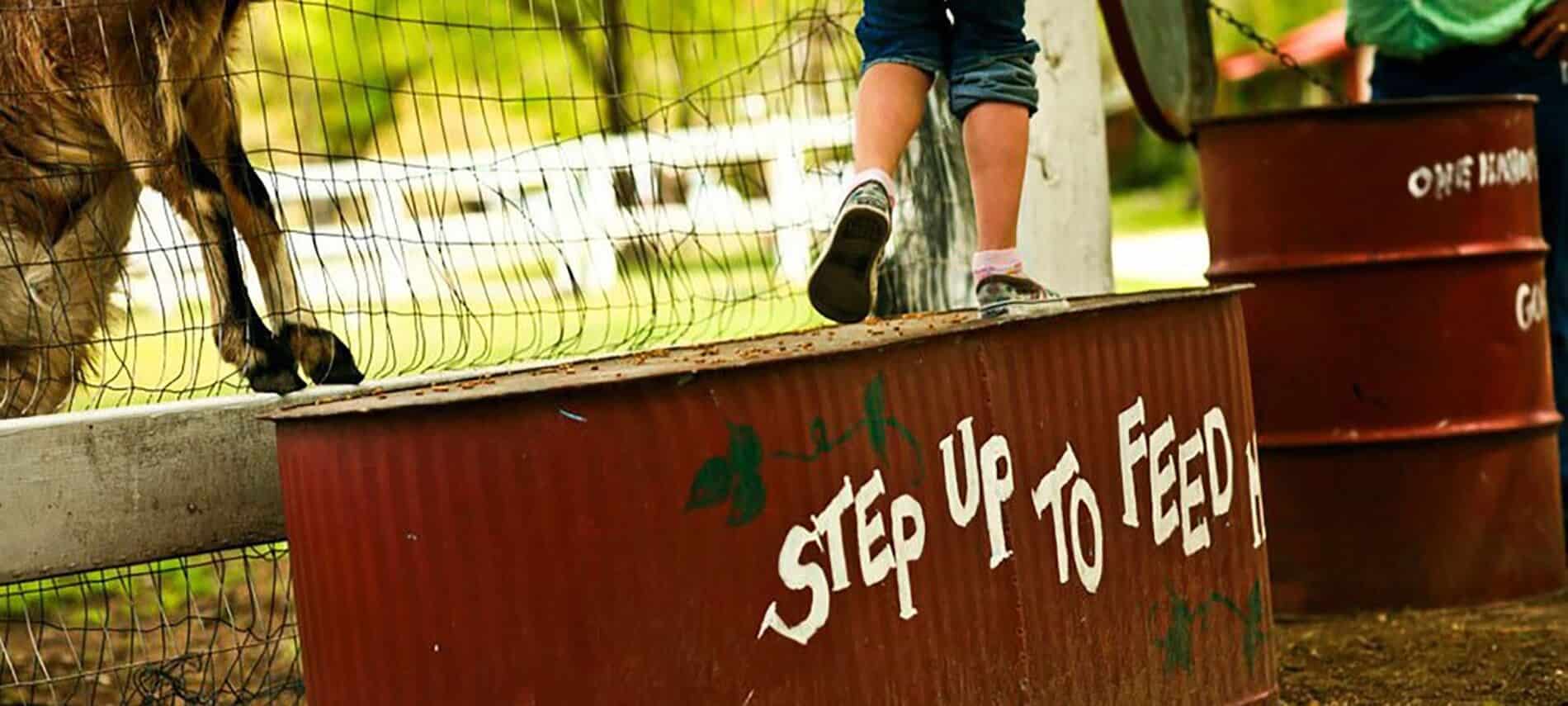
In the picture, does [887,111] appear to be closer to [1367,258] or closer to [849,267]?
[849,267]

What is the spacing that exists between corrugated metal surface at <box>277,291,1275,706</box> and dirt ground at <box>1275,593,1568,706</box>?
1310 millimetres

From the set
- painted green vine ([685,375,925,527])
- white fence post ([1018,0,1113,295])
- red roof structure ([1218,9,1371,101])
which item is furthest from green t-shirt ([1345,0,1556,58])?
red roof structure ([1218,9,1371,101])

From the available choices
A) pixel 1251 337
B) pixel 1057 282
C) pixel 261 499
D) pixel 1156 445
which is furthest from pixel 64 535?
pixel 1251 337

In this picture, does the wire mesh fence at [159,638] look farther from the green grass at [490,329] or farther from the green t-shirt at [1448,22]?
the green t-shirt at [1448,22]

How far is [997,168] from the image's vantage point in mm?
4414

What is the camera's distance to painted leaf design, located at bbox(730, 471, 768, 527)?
325cm

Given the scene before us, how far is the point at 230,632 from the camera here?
7238 mm

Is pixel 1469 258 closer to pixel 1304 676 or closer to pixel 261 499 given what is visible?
pixel 1304 676

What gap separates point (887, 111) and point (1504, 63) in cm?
324

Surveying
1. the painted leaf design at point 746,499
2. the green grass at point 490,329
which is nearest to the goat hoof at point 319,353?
the green grass at point 490,329

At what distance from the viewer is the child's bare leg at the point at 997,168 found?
4.41 meters

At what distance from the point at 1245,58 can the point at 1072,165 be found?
37294 mm

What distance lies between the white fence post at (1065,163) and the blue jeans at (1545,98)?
159 cm

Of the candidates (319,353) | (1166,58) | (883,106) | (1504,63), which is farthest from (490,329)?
(1504,63)
